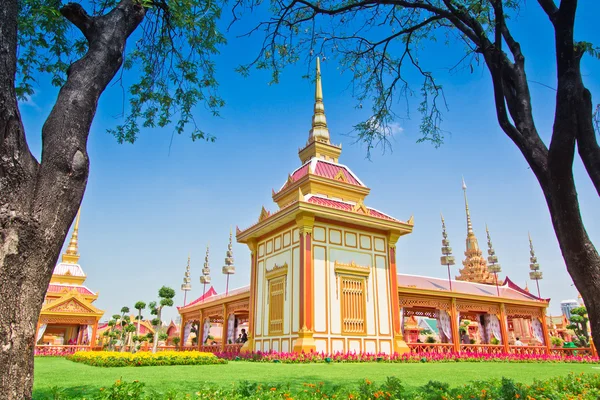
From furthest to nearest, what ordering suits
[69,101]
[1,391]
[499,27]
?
[499,27]
[69,101]
[1,391]

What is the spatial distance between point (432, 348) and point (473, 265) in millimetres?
27558

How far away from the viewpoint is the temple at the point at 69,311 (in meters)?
26.4

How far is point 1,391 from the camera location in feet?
8.63

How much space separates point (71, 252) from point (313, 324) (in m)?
33.3

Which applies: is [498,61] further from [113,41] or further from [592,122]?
[113,41]

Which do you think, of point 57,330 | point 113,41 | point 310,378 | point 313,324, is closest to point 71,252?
point 57,330

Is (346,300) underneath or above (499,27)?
underneath

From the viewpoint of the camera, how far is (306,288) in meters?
14.6

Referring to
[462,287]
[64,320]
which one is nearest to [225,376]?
[462,287]

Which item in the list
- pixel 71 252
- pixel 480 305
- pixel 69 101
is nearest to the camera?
pixel 69 101

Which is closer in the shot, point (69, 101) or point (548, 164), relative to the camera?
point (69, 101)

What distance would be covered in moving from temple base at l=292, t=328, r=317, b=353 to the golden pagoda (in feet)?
112

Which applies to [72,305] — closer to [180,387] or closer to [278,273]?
[278,273]

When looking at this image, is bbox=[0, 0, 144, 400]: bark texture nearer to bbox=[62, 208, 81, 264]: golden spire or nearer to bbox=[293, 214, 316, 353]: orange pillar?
bbox=[293, 214, 316, 353]: orange pillar
